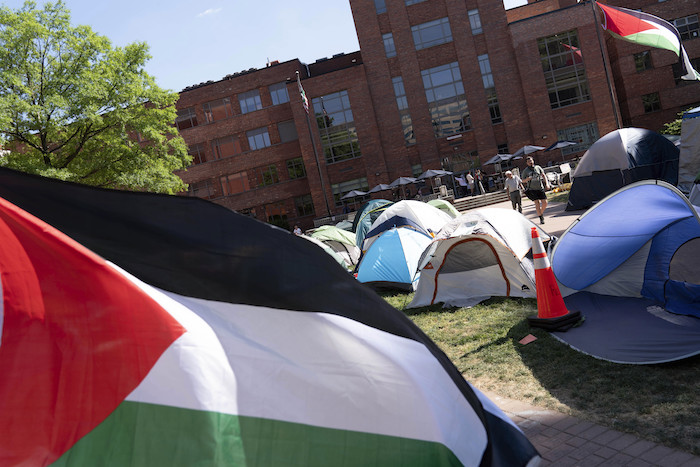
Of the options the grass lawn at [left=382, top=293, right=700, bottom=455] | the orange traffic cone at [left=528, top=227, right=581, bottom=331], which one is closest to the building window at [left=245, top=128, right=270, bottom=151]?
the grass lawn at [left=382, top=293, right=700, bottom=455]

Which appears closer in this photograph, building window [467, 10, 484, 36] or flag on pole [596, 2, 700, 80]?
flag on pole [596, 2, 700, 80]

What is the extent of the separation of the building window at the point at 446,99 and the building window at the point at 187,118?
1912 centimetres

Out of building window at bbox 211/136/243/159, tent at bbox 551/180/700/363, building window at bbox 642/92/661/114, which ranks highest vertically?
building window at bbox 211/136/243/159

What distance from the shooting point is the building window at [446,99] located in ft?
135

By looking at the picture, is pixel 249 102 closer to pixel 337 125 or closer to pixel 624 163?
pixel 337 125

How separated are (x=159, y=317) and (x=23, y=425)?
27.5 inches

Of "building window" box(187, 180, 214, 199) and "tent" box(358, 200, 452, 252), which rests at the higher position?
"building window" box(187, 180, 214, 199)

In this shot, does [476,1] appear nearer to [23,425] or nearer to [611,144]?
[611,144]

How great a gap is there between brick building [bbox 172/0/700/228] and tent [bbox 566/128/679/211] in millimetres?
22340

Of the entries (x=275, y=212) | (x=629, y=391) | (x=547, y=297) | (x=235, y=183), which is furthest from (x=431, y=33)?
(x=629, y=391)

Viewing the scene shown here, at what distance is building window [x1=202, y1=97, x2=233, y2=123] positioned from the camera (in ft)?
148

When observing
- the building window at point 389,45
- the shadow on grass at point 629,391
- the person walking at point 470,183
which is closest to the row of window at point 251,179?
the building window at point 389,45

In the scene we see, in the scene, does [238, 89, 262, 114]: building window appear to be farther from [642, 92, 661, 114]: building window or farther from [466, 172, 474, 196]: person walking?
[642, 92, 661, 114]: building window

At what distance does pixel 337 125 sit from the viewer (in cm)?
4256
